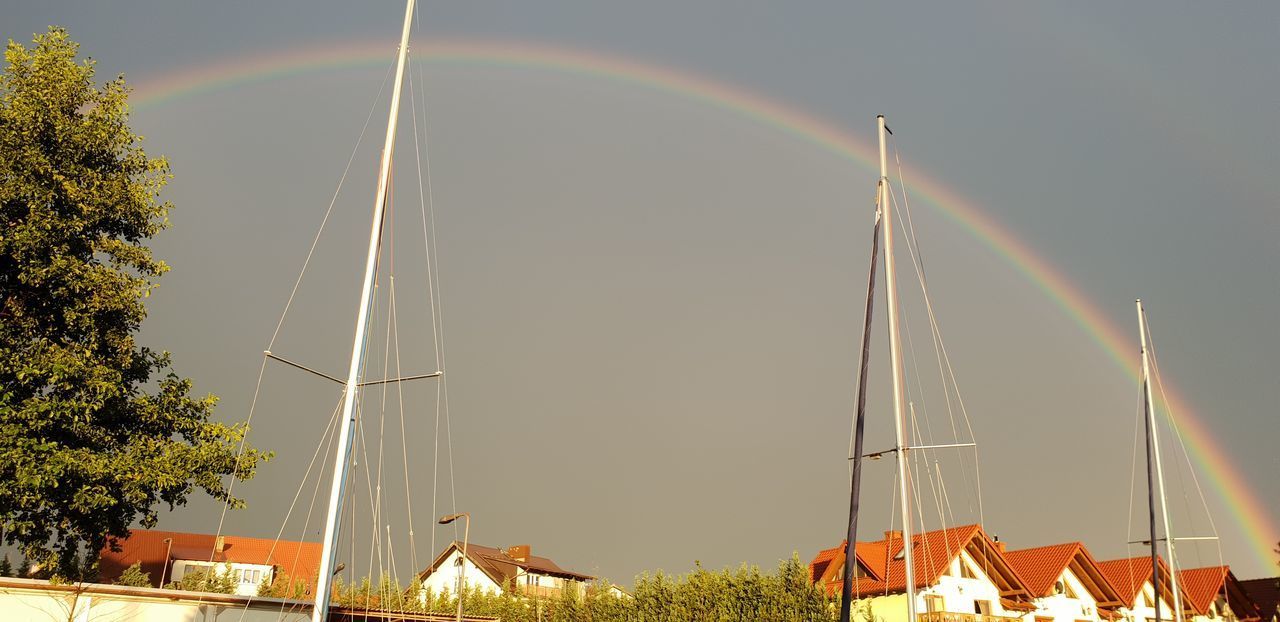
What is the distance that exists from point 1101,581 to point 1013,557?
5.39 metres

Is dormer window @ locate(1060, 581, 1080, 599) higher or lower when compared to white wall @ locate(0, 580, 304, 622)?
higher

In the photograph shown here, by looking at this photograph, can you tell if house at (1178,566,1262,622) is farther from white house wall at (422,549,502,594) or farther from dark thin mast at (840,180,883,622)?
white house wall at (422,549,502,594)

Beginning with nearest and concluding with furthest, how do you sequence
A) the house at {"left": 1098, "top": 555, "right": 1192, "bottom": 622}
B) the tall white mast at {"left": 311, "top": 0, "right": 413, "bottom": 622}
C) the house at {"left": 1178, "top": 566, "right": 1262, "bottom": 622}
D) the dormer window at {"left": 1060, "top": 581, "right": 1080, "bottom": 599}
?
the tall white mast at {"left": 311, "top": 0, "right": 413, "bottom": 622}
the dormer window at {"left": 1060, "top": 581, "right": 1080, "bottom": 599}
the house at {"left": 1098, "top": 555, "right": 1192, "bottom": 622}
the house at {"left": 1178, "top": 566, "right": 1262, "bottom": 622}

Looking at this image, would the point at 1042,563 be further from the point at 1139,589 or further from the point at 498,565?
the point at 498,565

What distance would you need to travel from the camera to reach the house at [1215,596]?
222ft

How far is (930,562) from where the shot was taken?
5441cm

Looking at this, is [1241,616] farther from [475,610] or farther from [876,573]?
[475,610]

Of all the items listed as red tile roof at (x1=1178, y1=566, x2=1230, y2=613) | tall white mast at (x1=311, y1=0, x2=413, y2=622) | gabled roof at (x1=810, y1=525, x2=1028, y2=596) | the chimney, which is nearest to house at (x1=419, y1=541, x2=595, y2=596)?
the chimney

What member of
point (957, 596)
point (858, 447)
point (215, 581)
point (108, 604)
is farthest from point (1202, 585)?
point (215, 581)

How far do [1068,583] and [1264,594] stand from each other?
99.9 ft

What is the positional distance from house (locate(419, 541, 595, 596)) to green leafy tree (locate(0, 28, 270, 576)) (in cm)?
6572

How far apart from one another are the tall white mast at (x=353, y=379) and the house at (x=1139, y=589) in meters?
59.3

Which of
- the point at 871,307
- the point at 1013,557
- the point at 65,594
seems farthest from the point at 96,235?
the point at 1013,557

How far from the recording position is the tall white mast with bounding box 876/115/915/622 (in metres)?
26.5
